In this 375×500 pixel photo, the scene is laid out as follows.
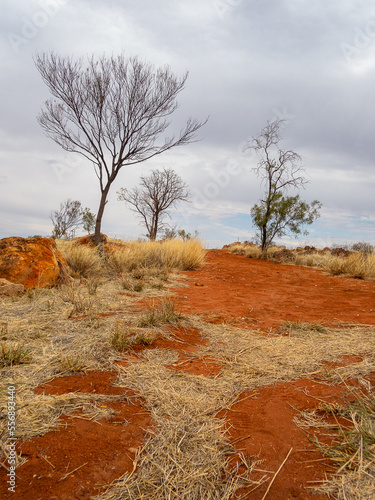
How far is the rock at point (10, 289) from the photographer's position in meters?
4.75

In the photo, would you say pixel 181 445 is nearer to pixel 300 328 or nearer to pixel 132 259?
pixel 300 328

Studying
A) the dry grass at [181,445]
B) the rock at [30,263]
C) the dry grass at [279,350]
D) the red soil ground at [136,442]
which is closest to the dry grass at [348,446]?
the red soil ground at [136,442]

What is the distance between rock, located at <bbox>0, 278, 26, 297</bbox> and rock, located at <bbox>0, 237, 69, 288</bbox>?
0.29 m

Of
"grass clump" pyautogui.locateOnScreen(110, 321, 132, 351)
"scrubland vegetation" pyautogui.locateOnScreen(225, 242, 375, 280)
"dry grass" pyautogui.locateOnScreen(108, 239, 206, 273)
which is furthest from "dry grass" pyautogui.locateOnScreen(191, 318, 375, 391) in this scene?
"scrubland vegetation" pyautogui.locateOnScreen(225, 242, 375, 280)

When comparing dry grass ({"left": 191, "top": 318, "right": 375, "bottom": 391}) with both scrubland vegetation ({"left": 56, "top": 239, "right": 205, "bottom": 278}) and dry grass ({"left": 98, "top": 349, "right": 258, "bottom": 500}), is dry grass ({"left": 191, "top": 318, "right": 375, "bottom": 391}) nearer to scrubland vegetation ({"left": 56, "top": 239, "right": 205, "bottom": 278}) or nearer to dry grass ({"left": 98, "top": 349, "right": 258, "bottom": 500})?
dry grass ({"left": 98, "top": 349, "right": 258, "bottom": 500})

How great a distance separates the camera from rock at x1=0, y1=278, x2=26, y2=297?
4.75 m

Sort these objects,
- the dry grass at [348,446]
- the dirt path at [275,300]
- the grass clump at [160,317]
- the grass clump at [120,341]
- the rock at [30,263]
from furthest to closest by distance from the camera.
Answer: the rock at [30,263] → the dirt path at [275,300] → the grass clump at [160,317] → the grass clump at [120,341] → the dry grass at [348,446]

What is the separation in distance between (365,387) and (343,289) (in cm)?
598

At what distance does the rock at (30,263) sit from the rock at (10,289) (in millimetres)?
286

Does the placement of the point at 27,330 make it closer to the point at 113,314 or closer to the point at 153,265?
the point at 113,314

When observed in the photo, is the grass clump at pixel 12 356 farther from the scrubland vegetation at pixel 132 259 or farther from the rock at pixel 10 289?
the scrubland vegetation at pixel 132 259

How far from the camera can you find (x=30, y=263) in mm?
5605

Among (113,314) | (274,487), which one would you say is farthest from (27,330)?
(274,487)

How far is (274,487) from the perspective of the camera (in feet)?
4.54
